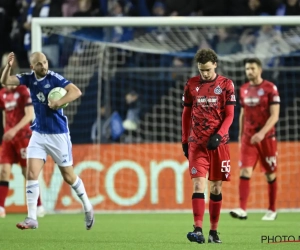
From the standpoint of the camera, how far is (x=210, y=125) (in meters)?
8.84

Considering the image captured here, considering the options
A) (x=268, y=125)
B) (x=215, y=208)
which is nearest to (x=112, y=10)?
(x=268, y=125)

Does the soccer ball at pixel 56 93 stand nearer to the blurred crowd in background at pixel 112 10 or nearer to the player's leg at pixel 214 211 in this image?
the player's leg at pixel 214 211

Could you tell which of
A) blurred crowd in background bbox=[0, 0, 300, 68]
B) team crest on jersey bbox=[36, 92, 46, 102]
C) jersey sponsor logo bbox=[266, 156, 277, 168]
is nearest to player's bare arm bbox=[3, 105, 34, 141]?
team crest on jersey bbox=[36, 92, 46, 102]

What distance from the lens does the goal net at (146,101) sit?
14.2 meters

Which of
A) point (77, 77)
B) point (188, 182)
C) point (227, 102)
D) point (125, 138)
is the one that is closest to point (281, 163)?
point (188, 182)

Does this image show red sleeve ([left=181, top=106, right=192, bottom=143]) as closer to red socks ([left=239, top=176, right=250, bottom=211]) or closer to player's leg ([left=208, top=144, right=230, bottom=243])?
player's leg ([left=208, top=144, right=230, bottom=243])

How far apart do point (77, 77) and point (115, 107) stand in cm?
97

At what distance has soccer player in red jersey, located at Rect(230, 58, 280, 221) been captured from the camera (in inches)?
478

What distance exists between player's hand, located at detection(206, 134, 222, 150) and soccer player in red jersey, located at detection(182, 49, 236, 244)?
0.04 meters

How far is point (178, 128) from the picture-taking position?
15.1 meters

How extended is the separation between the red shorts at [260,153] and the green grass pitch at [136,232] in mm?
751

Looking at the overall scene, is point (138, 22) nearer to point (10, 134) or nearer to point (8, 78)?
point (10, 134)

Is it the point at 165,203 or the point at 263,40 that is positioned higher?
the point at 263,40

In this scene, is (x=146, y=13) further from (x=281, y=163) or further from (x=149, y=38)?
(x=281, y=163)
